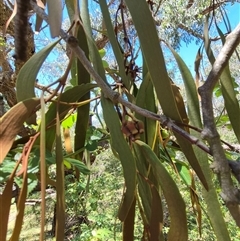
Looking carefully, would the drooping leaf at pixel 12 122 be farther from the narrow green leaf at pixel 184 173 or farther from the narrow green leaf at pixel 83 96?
the narrow green leaf at pixel 184 173

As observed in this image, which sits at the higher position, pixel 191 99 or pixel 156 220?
pixel 191 99

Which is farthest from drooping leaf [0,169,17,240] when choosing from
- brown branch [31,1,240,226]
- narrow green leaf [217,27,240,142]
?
narrow green leaf [217,27,240,142]

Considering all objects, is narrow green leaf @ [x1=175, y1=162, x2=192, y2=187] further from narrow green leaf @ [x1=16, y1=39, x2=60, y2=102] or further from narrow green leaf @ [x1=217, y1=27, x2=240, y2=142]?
narrow green leaf @ [x1=16, y1=39, x2=60, y2=102]

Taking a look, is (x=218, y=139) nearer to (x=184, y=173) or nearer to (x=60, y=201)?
(x=60, y=201)

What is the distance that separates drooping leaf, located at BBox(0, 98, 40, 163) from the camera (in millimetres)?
248

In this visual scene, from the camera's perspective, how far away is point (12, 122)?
26cm

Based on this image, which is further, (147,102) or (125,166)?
(147,102)

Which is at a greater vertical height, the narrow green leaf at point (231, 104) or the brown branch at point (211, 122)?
the narrow green leaf at point (231, 104)

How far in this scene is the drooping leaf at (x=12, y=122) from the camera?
0.25 m

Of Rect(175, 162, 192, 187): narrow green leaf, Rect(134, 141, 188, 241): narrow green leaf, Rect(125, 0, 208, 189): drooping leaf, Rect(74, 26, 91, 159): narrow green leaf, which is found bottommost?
Rect(134, 141, 188, 241): narrow green leaf

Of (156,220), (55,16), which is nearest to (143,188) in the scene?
(156,220)

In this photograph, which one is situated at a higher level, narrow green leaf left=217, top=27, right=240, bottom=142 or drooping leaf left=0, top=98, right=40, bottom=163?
narrow green leaf left=217, top=27, right=240, bottom=142

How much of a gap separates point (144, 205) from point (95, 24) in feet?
14.1

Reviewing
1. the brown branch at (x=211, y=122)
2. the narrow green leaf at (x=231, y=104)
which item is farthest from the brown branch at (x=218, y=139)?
the narrow green leaf at (x=231, y=104)
